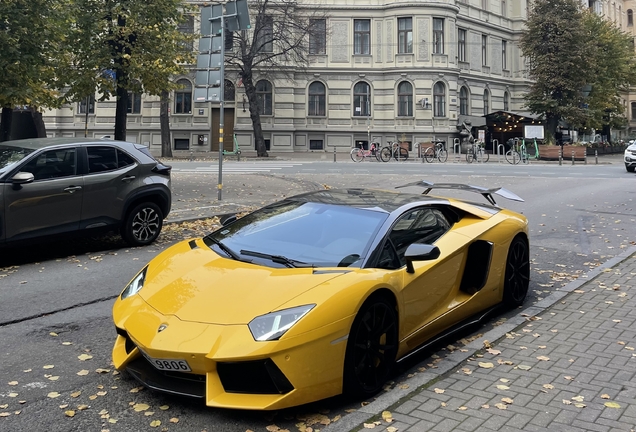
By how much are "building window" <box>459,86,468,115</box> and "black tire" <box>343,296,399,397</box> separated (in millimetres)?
45059

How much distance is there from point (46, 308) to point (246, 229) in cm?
257

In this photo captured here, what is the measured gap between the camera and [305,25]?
1534 inches

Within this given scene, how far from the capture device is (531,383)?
436 centimetres

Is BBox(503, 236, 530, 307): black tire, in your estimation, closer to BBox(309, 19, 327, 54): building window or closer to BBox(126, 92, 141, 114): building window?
BBox(309, 19, 327, 54): building window

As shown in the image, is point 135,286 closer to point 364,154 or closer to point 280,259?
point 280,259

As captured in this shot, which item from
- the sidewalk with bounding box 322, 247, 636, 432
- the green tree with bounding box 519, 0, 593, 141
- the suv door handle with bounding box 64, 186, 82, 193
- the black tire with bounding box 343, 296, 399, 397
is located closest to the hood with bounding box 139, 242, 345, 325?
the black tire with bounding box 343, 296, 399, 397

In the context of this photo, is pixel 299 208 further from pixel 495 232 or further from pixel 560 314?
pixel 560 314

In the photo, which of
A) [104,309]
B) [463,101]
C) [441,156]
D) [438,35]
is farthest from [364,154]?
[104,309]

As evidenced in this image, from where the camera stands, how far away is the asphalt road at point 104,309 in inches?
151

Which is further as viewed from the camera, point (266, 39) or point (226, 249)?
point (266, 39)

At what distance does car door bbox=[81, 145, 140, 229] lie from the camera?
8.89 meters

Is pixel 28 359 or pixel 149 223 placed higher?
pixel 149 223

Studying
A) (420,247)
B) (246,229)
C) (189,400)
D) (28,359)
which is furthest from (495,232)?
(28,359)

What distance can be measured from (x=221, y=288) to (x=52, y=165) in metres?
5.53
